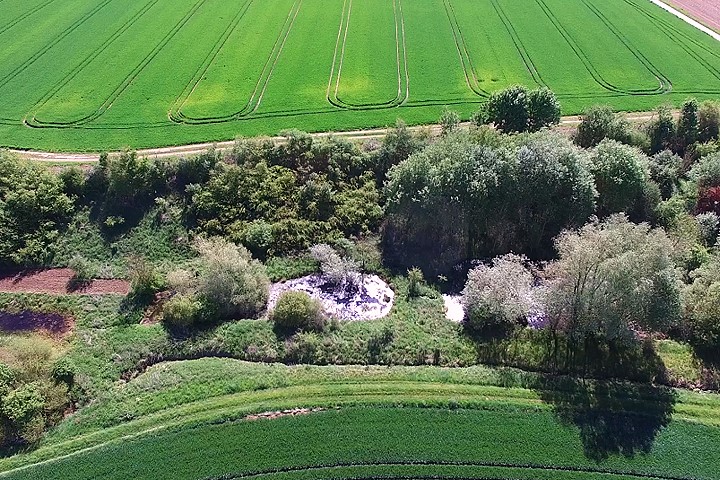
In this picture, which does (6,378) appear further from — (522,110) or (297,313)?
(522,110)

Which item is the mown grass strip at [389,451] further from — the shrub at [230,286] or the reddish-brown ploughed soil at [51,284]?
the reddish-brown ploughed soil at [51,284]

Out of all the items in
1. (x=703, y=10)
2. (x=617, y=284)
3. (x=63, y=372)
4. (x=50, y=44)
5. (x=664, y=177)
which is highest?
(x=703, y=10)

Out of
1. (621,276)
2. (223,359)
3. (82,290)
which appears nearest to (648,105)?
(621,276)

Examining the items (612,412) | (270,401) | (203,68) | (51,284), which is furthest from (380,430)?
(203,68)

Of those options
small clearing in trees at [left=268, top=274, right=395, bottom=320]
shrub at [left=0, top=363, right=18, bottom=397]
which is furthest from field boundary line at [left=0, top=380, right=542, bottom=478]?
small clearing in trees at [left=268, top=274, right=395, bottom=320]

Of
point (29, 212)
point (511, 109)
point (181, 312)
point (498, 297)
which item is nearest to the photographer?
point (498, 297)

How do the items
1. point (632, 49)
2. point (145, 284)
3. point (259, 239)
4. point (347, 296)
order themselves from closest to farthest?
point (145, 284), point (347, 296), point (259, 239), point (632, 49)

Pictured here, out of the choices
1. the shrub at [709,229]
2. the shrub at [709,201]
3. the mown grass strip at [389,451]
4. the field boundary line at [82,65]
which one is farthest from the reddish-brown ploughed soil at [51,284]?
the shrub at [709,201]
